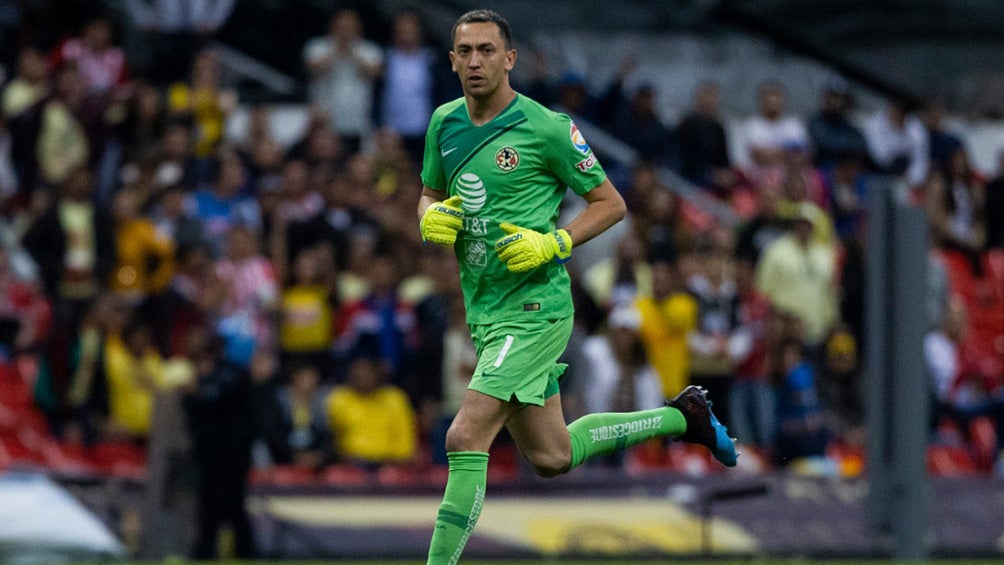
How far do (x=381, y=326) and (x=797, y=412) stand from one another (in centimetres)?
358

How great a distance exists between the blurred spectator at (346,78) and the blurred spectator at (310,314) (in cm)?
246

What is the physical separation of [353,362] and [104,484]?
8.35 feet

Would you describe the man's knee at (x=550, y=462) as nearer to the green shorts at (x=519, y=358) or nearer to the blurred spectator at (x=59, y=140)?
the green shorts at (x=519, y=358)

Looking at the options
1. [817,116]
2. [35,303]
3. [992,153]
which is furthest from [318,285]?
[992,153]

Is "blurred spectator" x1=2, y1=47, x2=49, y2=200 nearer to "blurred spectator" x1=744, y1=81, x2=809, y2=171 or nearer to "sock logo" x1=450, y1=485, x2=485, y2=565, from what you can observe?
"blurred spectator" x1=744, y1=81, x2=809, y2=171

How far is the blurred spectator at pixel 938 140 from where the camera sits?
19.9 m

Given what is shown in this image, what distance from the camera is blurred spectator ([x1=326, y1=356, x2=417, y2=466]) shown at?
582 inches

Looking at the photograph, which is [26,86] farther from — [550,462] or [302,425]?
[550,462]

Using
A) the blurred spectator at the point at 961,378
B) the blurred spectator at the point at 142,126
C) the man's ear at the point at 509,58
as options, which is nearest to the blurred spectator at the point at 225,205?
the blurred spectator at the point at 142,126

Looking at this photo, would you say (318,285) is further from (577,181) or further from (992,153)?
(992,153)

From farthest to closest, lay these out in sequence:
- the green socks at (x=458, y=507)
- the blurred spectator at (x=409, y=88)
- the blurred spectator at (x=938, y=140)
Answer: the blurred spectator at (x=938, y=140), the blurred spectator at (x=409, y=88), the green socks at (x=458, y=507)

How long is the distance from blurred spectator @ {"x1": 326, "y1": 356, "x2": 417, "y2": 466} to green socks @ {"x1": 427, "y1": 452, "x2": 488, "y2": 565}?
6.84 metres

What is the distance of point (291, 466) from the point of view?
1464 centimetres

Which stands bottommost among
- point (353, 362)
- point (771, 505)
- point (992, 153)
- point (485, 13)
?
point (771, 505)
